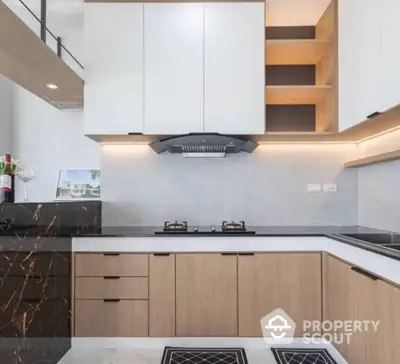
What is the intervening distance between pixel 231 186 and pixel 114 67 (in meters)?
1.44

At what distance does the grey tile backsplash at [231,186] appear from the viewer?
11.3 feet

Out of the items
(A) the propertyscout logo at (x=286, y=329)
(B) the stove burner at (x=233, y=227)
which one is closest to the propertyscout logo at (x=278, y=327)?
(A) the propertyscout logo at (x=286, y=329)

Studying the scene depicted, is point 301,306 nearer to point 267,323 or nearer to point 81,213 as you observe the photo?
point 267,323

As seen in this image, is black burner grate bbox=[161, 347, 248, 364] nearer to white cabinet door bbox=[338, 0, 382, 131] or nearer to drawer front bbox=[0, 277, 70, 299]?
drawer front bbox=[0, 277, 70, 299]

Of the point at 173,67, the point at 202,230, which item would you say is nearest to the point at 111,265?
the point at 202,230

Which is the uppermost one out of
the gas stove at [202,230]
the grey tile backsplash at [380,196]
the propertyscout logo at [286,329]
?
the grey tile backsplash at [380,196]

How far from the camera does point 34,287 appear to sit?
2.26 meters

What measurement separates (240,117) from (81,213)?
1.49m

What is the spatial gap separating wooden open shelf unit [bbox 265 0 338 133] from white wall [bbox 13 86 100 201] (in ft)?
7.33

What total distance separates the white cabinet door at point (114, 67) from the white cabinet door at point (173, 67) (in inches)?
2.9

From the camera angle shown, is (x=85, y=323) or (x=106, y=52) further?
(x=106, y=52)

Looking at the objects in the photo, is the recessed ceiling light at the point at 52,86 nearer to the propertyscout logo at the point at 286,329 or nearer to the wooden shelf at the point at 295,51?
the wooden shelf at the point at 295,51

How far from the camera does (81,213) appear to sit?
300 centimetres

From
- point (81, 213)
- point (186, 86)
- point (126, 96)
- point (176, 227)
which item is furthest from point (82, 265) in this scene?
point (186, 86)
